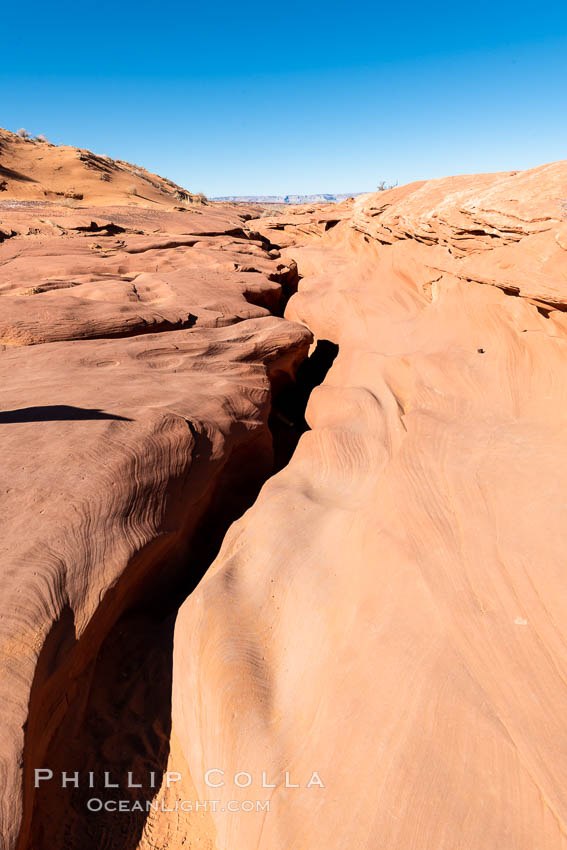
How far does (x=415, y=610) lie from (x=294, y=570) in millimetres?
813

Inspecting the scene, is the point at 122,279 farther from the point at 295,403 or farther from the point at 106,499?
the point at 106,499

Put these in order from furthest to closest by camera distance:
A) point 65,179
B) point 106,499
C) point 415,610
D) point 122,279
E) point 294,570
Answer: point 65,179 → point 122,279 → point 294,570 → point 106,499 → point 415,610

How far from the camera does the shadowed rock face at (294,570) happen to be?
1946 millimetres

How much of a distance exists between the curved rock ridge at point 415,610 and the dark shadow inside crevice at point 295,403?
26.6 inches

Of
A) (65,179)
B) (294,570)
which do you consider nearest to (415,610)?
(294,570)

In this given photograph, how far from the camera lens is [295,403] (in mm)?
6598

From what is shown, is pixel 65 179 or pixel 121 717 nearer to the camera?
pixel 121 717

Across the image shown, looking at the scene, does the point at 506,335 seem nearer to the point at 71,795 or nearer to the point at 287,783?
the point at 287,783

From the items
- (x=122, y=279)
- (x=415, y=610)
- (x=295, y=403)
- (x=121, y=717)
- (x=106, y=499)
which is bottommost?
(x=121, y=717)

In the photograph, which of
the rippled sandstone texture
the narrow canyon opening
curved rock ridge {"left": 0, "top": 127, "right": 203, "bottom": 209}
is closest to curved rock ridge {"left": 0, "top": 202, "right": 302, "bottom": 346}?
the rippled sandstone texture

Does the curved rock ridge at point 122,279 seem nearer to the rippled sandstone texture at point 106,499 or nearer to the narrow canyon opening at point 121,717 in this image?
the rippled sandstone texture at point 106,499

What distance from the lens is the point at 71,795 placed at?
7.14 ft

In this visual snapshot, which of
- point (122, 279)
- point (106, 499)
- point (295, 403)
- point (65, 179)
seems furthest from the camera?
point (65, 179)

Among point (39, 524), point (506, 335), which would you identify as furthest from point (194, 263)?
point (39, 524)
